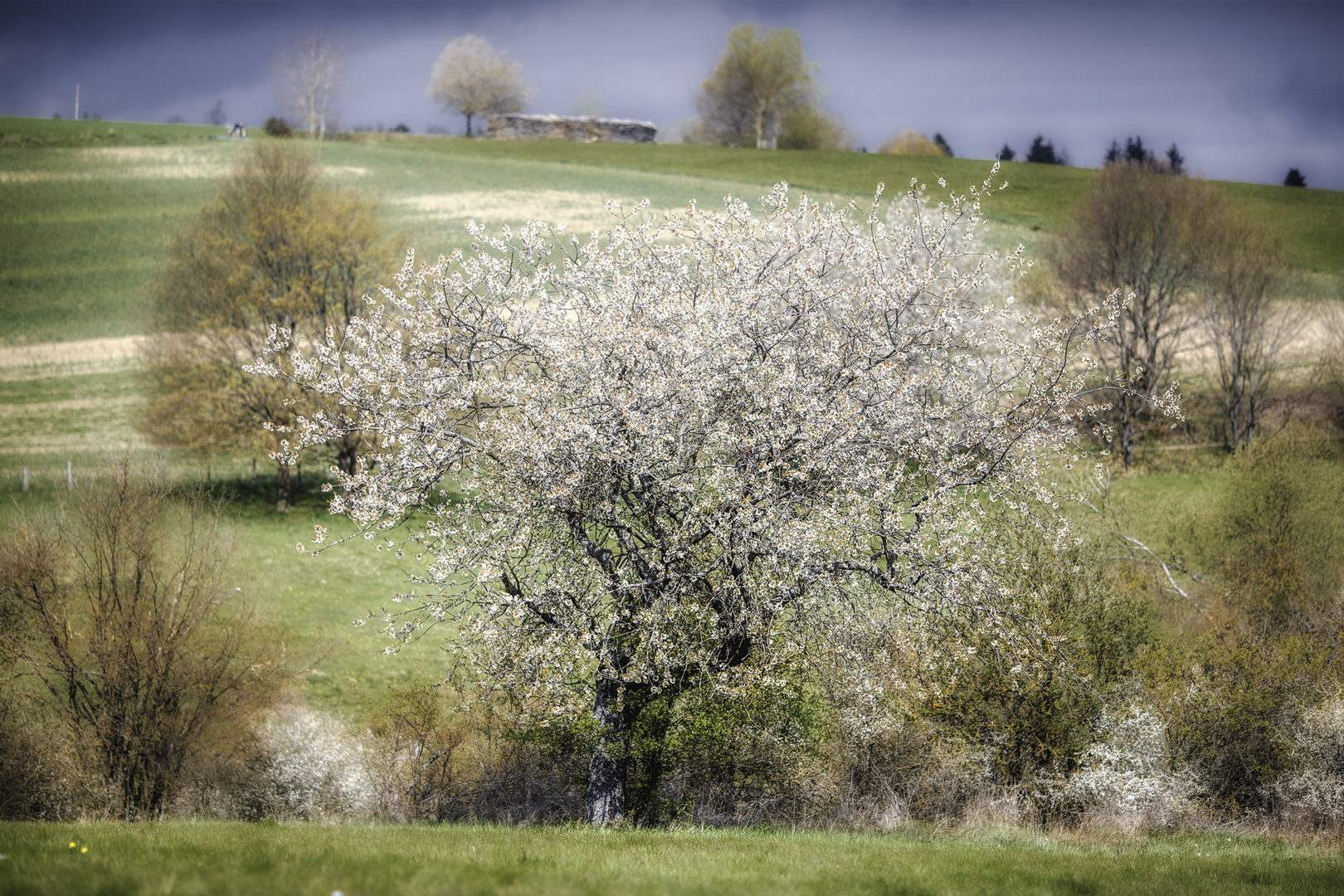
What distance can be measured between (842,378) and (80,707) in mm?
15538

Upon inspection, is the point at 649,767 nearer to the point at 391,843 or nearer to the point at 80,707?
Result: the point at 391,843

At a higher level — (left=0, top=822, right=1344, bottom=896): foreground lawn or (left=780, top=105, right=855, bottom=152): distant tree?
(left=780, top=105, right=855, bottom=152): distant tree

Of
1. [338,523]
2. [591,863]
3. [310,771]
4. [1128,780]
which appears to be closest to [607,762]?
[591,863]

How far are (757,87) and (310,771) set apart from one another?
8681 centimetres

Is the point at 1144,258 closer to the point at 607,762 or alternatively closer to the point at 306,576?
the point at 306,576

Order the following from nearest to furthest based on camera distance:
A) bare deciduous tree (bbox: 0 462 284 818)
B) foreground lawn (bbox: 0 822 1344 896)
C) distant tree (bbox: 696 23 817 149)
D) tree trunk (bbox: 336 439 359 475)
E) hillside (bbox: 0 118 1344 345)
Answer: foreground lawn (bbox: 0 822 1344 896) < bare deciduous tree (bbox: 0 462 284 818) < tree trunk (bbox: 336 439 359 475) < hillside (bbox: 0 118 1344 345) < distant tree (bbox: 696 23 817 149)

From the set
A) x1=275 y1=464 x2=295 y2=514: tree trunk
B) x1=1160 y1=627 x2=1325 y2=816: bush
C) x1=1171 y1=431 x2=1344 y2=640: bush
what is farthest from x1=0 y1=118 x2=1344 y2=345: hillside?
x1=1160 y1=627 x2=1325 y2=816: bush

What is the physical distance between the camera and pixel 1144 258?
39938mm

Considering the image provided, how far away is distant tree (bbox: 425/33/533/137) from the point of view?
10106cm

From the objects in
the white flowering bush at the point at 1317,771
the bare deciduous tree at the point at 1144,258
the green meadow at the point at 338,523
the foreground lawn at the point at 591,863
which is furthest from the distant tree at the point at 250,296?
the bare deciduous tree at the point at 1144,258

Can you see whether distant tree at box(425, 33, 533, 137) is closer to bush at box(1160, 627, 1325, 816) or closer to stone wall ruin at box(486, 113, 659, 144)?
stone wall ruin at box(486, 113, 659, 144)

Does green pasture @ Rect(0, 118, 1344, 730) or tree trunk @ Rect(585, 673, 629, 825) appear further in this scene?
green pasture @ Rect(0, 118, 1344, 730)

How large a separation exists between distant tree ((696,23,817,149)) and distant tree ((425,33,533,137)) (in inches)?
918

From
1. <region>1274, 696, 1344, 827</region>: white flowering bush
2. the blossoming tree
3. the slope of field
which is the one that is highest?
the slope of field
